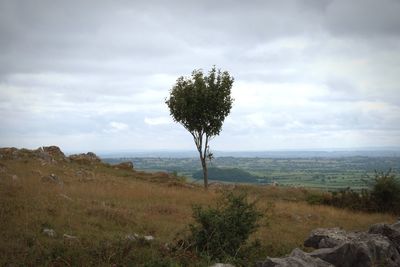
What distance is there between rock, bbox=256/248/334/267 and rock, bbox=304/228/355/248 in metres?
3.11

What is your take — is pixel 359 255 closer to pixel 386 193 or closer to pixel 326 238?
pixel 326 238

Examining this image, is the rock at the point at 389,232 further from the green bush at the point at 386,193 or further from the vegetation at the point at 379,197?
the green bush at the point at 386,193

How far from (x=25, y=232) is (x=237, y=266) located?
20.3ft

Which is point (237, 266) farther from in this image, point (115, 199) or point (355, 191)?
point (355, 191)

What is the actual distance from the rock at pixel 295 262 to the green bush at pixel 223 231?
1.88 metres

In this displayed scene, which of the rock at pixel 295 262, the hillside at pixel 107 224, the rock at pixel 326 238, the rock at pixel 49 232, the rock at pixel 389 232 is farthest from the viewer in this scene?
the rock at pixel 389 232

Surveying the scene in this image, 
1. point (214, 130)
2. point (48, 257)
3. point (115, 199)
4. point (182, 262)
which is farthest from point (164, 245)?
point (214, 130)

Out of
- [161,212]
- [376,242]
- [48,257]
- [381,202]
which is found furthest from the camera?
[381,202]

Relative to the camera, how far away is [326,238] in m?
13.2

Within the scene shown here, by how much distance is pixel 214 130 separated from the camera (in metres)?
33.5

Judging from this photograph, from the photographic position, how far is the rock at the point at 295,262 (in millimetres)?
8826

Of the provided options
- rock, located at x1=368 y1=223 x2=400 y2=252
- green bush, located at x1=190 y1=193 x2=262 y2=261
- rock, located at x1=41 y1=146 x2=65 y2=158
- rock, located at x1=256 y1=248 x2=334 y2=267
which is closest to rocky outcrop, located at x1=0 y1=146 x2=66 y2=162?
rock, located at x1=41 y1=146 x2=65 y2=158

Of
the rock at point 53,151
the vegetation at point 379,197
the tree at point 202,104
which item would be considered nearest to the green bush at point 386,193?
the vegetation at point 379,197

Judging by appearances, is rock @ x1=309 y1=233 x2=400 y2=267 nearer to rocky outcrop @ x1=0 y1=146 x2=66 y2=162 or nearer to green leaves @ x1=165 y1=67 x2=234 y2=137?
green leaves @ x1=165 y1=67 x2=234 y2=137
